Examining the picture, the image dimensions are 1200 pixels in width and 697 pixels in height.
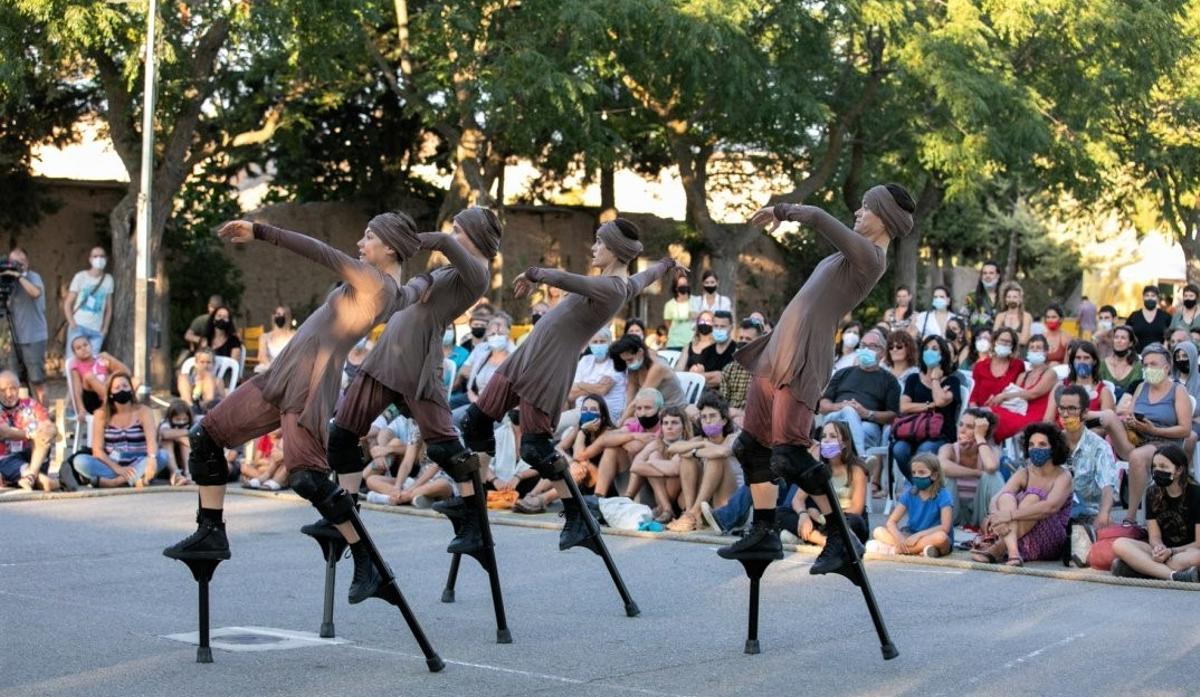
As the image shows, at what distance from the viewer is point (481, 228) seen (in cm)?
874

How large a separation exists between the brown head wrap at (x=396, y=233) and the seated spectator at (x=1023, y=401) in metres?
6.84

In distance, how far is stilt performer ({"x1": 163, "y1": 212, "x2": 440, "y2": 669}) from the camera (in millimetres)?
7359

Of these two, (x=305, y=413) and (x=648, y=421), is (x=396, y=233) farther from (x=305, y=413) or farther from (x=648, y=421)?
(x=648, y=421)

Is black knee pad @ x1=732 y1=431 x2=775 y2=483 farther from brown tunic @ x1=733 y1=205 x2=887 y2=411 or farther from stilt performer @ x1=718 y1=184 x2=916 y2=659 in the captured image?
brown tunic @ x1=733 y1=205 x2=887 y2=411

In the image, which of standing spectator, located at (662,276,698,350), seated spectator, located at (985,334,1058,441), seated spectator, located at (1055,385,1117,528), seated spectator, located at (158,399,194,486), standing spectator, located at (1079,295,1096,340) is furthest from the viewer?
standing spectator, located at (1079,295,1096,340)

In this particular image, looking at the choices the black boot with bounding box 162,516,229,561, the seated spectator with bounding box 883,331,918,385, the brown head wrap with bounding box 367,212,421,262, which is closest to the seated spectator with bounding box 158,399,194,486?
the seated spectator with bounding box 883,331,918,385

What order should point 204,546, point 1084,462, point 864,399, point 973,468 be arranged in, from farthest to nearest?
point 864,399, point 973,468, point 1084,462, point 204,546

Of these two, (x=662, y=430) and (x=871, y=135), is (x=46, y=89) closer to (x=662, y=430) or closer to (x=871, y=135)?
(x=871, y=135)

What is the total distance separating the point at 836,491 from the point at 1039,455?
1382mm

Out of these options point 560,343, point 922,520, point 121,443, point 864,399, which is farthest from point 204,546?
point 121,443

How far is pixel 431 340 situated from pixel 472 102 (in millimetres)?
15624

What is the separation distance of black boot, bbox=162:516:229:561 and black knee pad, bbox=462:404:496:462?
77.1 inches

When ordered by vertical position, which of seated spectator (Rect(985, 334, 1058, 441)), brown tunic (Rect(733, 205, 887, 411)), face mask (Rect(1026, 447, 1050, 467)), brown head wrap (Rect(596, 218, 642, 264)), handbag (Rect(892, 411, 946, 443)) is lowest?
face mask (Rect(1026, 447, 1050, 467))

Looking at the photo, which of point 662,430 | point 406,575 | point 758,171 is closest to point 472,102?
point 758,171
